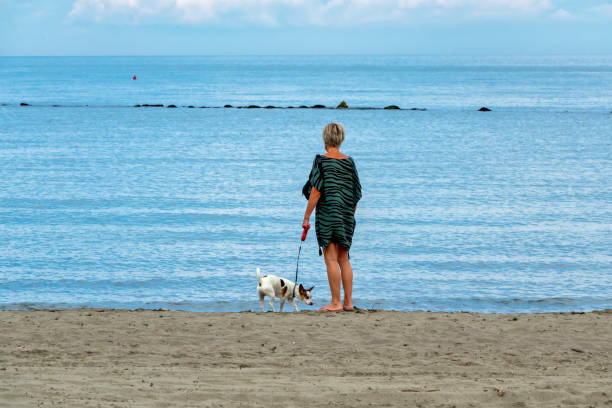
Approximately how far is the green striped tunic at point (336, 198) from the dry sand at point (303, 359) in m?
0.92

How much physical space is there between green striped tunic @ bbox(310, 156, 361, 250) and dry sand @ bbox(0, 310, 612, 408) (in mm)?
915

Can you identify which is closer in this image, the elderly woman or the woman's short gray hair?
the woman's short gray hair

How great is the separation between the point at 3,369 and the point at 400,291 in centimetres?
813

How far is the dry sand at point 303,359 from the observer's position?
563 cm

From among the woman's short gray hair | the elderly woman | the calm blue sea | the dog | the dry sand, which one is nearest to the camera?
the dry sand

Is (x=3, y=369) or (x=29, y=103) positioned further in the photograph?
(x=29, y=103)

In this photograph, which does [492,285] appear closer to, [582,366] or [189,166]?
[582,366]

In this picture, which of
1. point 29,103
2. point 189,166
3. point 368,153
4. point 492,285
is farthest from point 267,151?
point 29,103

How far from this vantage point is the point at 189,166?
112 ft

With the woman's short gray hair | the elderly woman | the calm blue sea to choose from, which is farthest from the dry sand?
the calm blue sea

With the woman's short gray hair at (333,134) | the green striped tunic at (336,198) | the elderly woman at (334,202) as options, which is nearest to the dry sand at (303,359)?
the elderly woman at (334,202)

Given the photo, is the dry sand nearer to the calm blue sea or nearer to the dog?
the dog

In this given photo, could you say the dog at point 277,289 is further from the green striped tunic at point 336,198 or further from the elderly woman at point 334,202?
the green striped tunic at point 336,198

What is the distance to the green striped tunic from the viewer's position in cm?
838
